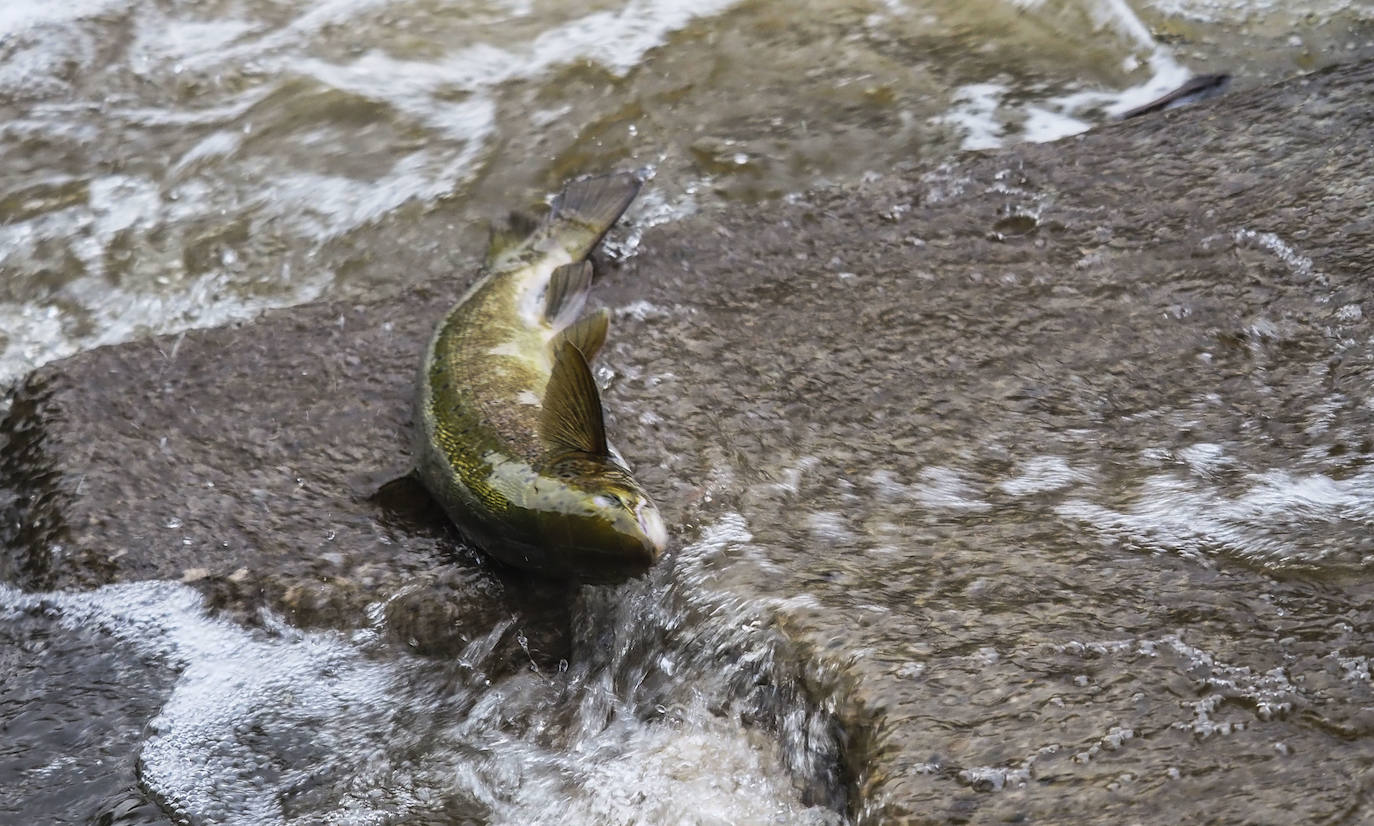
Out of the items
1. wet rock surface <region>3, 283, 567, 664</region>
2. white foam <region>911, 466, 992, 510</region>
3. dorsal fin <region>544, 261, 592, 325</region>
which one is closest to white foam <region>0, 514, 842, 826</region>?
wet rock surface <region>3, 283, 567, 664</region>

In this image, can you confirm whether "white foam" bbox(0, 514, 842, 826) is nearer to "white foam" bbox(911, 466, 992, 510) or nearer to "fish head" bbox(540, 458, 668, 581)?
"fish head" bbox(540, 458, 668, 581)

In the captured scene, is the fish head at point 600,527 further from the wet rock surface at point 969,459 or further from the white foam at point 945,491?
the white foam at point 945,491

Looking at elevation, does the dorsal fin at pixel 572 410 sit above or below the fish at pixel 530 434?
above

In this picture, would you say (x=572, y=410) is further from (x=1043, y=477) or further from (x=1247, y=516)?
(x=1247, y=516)

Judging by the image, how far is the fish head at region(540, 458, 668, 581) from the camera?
9.65 ft

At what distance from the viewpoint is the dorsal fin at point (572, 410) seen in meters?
3.14

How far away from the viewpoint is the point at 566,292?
4.04 metres

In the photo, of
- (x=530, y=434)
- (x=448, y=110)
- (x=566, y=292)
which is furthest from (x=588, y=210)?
(x=448, y=110)

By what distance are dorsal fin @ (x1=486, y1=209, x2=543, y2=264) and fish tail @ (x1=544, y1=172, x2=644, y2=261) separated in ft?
0.21

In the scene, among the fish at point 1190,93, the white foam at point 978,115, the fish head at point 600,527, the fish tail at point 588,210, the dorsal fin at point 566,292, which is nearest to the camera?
A: the fish head at point 600,527

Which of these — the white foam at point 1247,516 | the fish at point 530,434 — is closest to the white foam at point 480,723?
the fish at point 530,434

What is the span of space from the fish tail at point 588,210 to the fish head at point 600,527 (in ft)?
4.74

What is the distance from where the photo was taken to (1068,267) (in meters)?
3.89

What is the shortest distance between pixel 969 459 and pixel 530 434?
120cm
